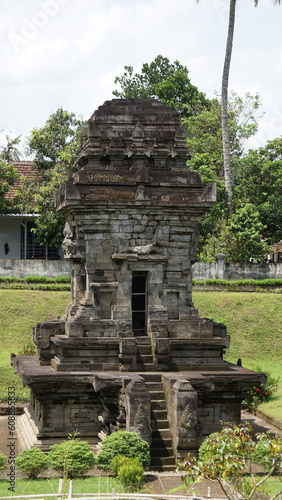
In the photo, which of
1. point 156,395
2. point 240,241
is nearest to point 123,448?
point 156,395

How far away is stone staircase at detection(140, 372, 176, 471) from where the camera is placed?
14906mm

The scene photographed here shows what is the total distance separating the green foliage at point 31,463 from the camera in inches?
523

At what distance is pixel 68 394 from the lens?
1620 cm

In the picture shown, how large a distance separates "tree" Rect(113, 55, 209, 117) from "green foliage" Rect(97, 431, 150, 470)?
39.4 metres

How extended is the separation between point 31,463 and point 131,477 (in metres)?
2.03

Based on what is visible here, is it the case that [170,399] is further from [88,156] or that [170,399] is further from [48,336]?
[88,156]

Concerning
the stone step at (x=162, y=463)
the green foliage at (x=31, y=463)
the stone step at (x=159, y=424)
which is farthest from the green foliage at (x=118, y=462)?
the stone step at (x=159, y=424)

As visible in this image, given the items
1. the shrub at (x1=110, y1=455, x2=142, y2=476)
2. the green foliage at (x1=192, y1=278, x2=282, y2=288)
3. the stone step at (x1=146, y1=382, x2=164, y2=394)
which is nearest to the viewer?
the shrub at (x1=110, y1=455, x2=142, y2=476)

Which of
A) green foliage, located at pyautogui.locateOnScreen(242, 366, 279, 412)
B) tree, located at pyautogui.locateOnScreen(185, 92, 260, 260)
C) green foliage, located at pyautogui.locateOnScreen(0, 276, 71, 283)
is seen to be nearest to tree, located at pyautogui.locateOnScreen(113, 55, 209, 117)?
tree, located at pyautogui.locateOnScreen(185, 92, 260, 260)

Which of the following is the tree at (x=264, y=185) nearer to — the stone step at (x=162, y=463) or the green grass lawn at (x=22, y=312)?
the green grass lawn at (x=22, y=312)

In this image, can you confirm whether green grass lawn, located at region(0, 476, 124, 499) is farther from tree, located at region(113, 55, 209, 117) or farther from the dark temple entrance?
tree, located at region(113, 55, 209, 117)

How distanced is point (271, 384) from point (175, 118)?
32.4 feet

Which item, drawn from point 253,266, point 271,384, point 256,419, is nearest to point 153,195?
Answer: point 256,419

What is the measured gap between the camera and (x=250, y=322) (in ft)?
101
